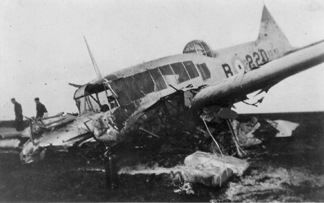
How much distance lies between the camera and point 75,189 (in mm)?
5336

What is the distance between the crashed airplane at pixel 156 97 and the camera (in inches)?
198

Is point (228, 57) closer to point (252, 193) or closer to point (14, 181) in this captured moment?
point (252, 193)

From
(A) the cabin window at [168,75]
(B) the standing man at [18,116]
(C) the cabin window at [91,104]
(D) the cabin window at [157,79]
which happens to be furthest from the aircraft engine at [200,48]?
(B) the standing man at [18,116]

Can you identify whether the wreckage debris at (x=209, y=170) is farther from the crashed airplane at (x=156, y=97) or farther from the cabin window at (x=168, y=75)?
Answer: the cabin window at (x=168, y=75)

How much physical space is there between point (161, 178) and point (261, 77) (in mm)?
2968

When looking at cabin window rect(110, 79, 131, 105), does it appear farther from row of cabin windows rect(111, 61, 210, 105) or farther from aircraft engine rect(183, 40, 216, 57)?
aircraft engine rect(183, 40, 216, 57)

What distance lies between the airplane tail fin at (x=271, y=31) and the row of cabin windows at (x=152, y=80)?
219 inches

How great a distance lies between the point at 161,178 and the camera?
205 inches

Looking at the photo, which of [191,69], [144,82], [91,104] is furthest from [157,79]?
[91,104]

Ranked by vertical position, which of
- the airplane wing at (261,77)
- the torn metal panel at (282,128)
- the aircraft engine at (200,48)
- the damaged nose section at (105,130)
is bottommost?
the torn metal panel at (282,128)

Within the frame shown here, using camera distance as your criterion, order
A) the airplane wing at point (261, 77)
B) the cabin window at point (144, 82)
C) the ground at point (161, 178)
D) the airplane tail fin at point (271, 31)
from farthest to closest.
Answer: the airplane tail fin at point (271, 31)
the cabin window at point (144, 82)
the airplane wing at point (261, 77)
the ground at point (161, 178)

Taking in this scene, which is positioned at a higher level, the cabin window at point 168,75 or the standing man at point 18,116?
the standing man at point 18,116

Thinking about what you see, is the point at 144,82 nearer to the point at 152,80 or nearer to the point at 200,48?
the point at 152,80

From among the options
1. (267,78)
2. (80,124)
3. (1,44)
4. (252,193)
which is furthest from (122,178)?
(1,44)
